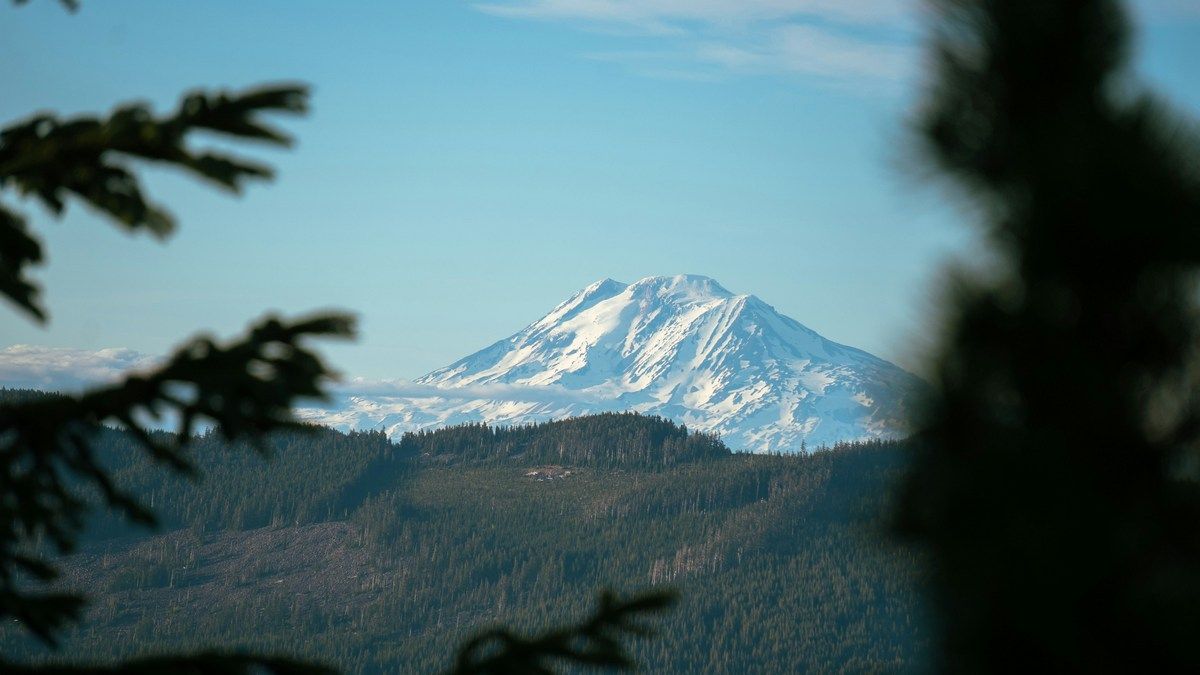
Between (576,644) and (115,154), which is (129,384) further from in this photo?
(576,644)

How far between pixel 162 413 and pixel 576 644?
275 cm

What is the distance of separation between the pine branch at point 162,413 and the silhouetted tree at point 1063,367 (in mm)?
3001

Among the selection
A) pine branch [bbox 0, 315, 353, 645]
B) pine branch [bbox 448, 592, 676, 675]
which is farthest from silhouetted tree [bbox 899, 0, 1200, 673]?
pine branch [bbox 0, 315, 353, 645]

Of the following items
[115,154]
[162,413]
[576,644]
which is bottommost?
[576,644]

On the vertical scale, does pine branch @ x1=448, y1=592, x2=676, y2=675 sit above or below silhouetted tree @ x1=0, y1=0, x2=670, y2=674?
below

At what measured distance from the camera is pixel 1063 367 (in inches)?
279

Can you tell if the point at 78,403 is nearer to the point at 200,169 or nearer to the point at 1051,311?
the point at 200,169

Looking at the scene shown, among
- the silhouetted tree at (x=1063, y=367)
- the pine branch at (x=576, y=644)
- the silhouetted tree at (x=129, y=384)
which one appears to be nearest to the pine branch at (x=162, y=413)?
the silhouetted tree at (x=129, y=384)

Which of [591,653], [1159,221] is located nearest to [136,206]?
[591,653]

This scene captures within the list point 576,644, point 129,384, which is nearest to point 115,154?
point 129,384

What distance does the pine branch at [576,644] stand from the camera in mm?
7723

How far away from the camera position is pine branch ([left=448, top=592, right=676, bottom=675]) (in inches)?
304

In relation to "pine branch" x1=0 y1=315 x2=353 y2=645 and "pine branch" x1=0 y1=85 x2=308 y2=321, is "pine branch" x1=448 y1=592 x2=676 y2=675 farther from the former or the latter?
"pine branch" x1=0 y1=85 x2=308 y2=321

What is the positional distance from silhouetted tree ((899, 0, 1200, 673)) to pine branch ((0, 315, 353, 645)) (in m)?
3.00
